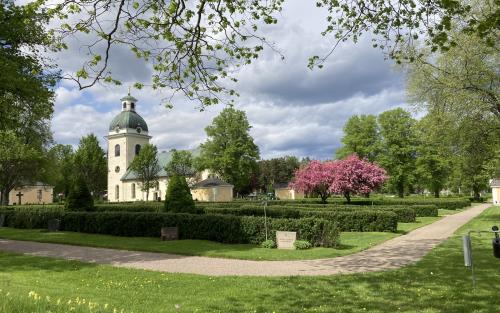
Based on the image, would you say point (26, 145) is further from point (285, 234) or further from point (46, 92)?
point (285, 234)

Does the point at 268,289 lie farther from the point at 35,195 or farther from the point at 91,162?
the point at 35,195

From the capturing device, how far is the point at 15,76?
1614 cm

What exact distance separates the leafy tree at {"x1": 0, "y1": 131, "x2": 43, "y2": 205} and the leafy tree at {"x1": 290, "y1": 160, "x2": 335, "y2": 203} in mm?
27719

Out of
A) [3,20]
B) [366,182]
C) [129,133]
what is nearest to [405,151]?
[366,182]

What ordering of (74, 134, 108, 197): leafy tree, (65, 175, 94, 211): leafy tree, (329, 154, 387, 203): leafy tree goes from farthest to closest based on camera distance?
(74, 134, 108, 197): leafy tree < (329, 154, 387, 203): leafy tree < (65, 175, 94, 211): leafy tree

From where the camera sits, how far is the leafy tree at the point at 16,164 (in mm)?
44750

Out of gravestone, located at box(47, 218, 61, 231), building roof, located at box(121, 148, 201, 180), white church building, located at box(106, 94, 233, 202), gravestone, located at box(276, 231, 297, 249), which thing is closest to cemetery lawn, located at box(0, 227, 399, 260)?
gravestone, located at box(276, 231, 297, 249)

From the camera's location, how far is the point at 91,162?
72750mm

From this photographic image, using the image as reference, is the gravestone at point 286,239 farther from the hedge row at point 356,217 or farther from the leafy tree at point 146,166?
the leafy tree at point 146,166

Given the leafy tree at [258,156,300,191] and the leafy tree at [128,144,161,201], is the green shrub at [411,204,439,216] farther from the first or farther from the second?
the leafy tree at [258,156,300,191]

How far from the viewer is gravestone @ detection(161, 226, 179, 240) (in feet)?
59.1

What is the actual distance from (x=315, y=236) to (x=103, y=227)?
436 inches

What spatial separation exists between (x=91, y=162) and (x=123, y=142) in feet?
20.3

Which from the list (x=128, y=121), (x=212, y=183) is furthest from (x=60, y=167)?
(x=212, y=183)
